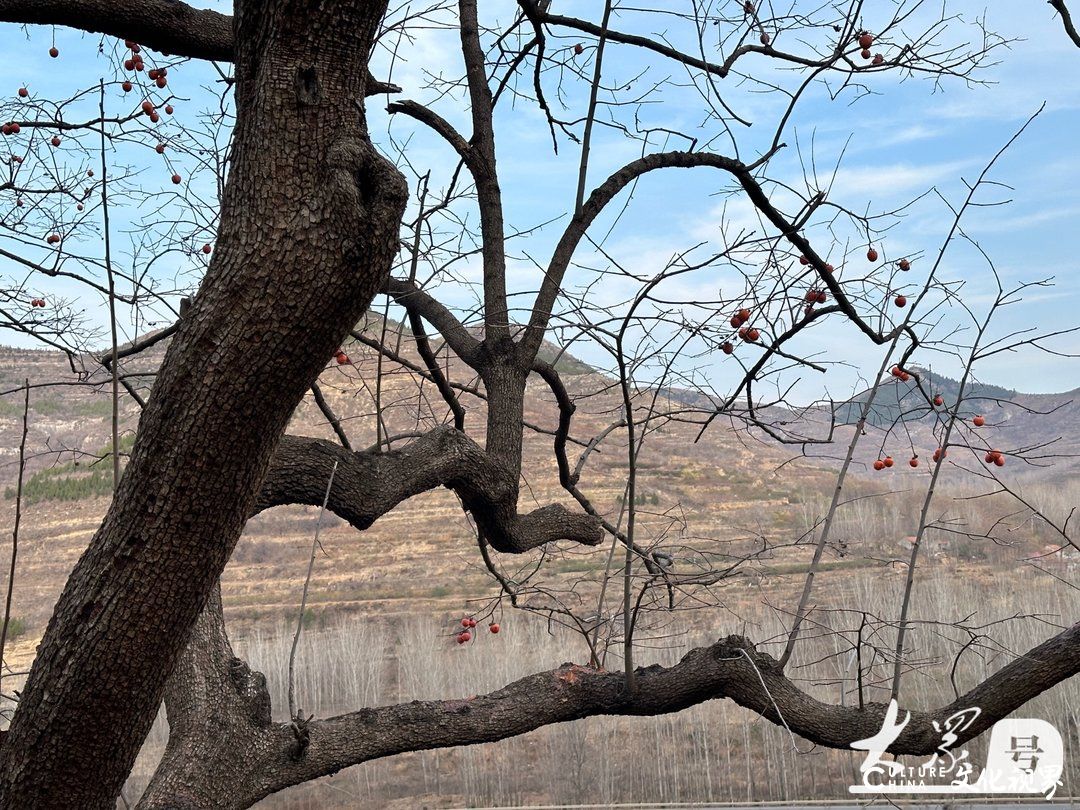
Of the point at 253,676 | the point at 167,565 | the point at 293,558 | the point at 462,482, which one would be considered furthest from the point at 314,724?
the point at 293,558

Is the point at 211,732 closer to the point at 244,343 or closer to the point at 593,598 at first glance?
the point at 244,343

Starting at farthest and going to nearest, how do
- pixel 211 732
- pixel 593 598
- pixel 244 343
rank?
pixel 593 598 < pixel 211 732 < pixel 244 343

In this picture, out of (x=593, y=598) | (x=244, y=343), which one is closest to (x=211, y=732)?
(x=244, y=343)

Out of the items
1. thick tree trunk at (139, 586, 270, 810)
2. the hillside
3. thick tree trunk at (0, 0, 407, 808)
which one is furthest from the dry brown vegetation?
thick tree trunk at (0, 0, 407, 808)

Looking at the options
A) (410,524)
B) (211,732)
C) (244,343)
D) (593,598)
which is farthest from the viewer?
(410,524)

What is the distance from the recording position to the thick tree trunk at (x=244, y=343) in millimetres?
1217

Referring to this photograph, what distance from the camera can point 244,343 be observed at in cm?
124

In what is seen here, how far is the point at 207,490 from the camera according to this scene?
4.31 ft

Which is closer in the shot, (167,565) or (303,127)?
(303,127)

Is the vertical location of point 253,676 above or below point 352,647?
above

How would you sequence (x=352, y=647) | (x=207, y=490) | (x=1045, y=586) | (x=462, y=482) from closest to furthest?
(x=207, y=490)
(x=462, y=482)
(x=352, y=647)
(x=1045, y=586)

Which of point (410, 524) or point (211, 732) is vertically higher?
point (410, 524)

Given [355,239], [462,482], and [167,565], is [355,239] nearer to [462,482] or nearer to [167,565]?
[167,565]

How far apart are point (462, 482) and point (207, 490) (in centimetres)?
118
